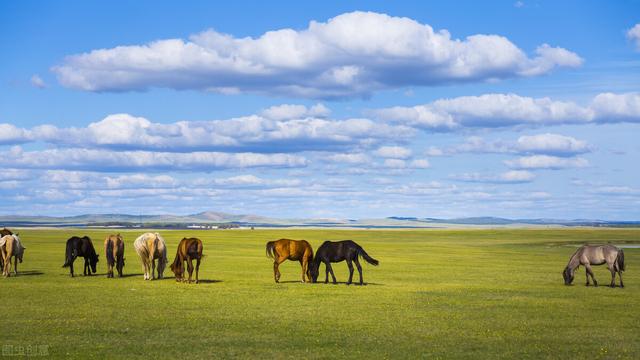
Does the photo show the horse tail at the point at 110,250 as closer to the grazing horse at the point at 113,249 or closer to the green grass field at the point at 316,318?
the grazing horse at the point at 113,249

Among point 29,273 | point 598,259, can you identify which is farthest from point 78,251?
point 598,259

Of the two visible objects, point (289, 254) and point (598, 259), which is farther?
point (598, 259)

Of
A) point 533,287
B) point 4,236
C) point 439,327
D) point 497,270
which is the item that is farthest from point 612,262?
point 4,236

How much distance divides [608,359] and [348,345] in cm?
529

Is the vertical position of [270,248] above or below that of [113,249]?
below

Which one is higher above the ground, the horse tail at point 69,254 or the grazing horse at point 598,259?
the horse tail at point 69,254

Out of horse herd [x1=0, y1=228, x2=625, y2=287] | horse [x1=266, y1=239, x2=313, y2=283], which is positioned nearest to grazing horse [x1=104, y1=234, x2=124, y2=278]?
horse herd [x1=0, y1=228, x2=625, y2=287]

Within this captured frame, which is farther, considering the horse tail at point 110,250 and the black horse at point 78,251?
the black horse at point 78,251

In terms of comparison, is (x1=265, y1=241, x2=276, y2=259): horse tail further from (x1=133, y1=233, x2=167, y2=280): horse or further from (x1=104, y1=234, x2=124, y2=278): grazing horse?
(x1=104, y1=234, x2=124, y2=278): grazing horse

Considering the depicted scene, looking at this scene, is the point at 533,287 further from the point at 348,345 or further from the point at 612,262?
the point at 348,345

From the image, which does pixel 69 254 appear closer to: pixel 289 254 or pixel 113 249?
pixel 113 249

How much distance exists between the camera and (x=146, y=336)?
54.0 feet

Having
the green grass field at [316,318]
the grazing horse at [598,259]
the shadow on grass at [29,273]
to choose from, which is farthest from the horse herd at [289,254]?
the shadow on grass at [29,273]

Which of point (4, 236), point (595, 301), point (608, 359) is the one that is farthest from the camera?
point (4, 236)
